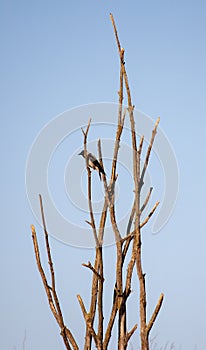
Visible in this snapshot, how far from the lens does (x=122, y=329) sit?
→ 88 centimetres

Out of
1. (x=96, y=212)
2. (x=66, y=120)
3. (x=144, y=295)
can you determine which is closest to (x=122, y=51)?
(x=66, y=120)

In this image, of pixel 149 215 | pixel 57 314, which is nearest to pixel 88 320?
pixel 57 314

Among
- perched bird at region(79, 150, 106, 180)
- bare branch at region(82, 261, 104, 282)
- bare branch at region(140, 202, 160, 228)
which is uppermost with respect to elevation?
perched bird at region(79, 150, 106, 180)

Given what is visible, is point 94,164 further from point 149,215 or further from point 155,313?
point 155,313

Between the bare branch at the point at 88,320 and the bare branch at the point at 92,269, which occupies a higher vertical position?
the bare branch at the point at 92,269

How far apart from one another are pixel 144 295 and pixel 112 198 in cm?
19

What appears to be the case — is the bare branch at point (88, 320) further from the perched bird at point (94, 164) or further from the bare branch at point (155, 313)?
the perched bird at point (94, 164)

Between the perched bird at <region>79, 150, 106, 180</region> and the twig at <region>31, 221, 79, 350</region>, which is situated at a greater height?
the perched bird at <region>79, 150, 106, 180</region>

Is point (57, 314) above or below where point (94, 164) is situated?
below

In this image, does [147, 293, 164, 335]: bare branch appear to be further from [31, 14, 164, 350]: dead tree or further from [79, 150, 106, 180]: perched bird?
[79, 150, 106, 180]: perched bird

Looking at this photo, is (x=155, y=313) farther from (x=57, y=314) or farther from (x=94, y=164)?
(x=94, y=164)

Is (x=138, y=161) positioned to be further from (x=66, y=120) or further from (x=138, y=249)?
(x=66, y=120)

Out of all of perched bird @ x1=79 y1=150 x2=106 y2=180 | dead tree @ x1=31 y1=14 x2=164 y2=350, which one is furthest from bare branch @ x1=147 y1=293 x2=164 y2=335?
perched bird @ x1=79 y1=150 x2=106 y2=180

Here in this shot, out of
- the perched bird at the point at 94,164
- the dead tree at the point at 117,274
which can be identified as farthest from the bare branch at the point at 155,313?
the perched bird at the point at 94,164
